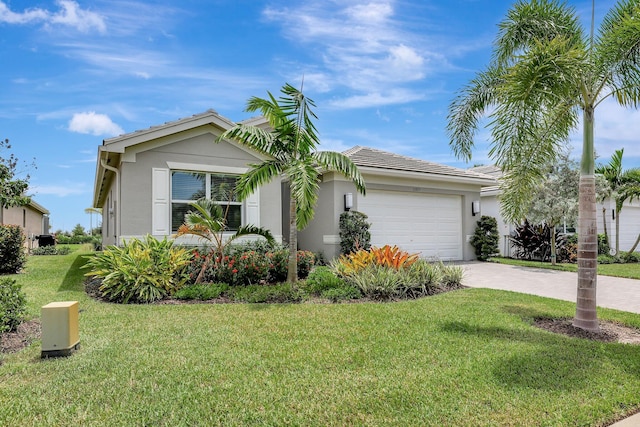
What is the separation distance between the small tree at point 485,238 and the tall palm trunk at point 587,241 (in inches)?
382

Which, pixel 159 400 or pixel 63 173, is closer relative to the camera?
pixel 159 400

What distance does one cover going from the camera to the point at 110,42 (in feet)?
29.6

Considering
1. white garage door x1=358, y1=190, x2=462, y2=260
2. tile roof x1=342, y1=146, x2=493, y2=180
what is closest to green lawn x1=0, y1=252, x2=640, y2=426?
white garage door x1=358, y1=190, x2=462, y2=260

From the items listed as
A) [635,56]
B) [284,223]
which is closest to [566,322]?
[635,56]

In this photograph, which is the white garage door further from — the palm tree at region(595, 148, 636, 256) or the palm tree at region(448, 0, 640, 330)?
the palm tree at region(595, 148, 636, 256)

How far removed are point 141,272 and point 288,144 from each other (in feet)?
13.3

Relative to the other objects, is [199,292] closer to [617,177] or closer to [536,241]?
[536,241]

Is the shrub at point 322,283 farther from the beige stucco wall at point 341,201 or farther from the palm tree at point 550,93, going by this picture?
the beige stucco wall at point 341,201

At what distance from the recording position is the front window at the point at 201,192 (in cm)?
1039

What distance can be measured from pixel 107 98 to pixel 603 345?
1271 cm

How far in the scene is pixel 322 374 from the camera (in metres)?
3.85

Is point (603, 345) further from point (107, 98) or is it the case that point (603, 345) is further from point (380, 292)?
point (107, 98)

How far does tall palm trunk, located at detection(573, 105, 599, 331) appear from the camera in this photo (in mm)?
5562

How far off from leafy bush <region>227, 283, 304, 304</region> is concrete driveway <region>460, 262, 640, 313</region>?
15.7 feet
